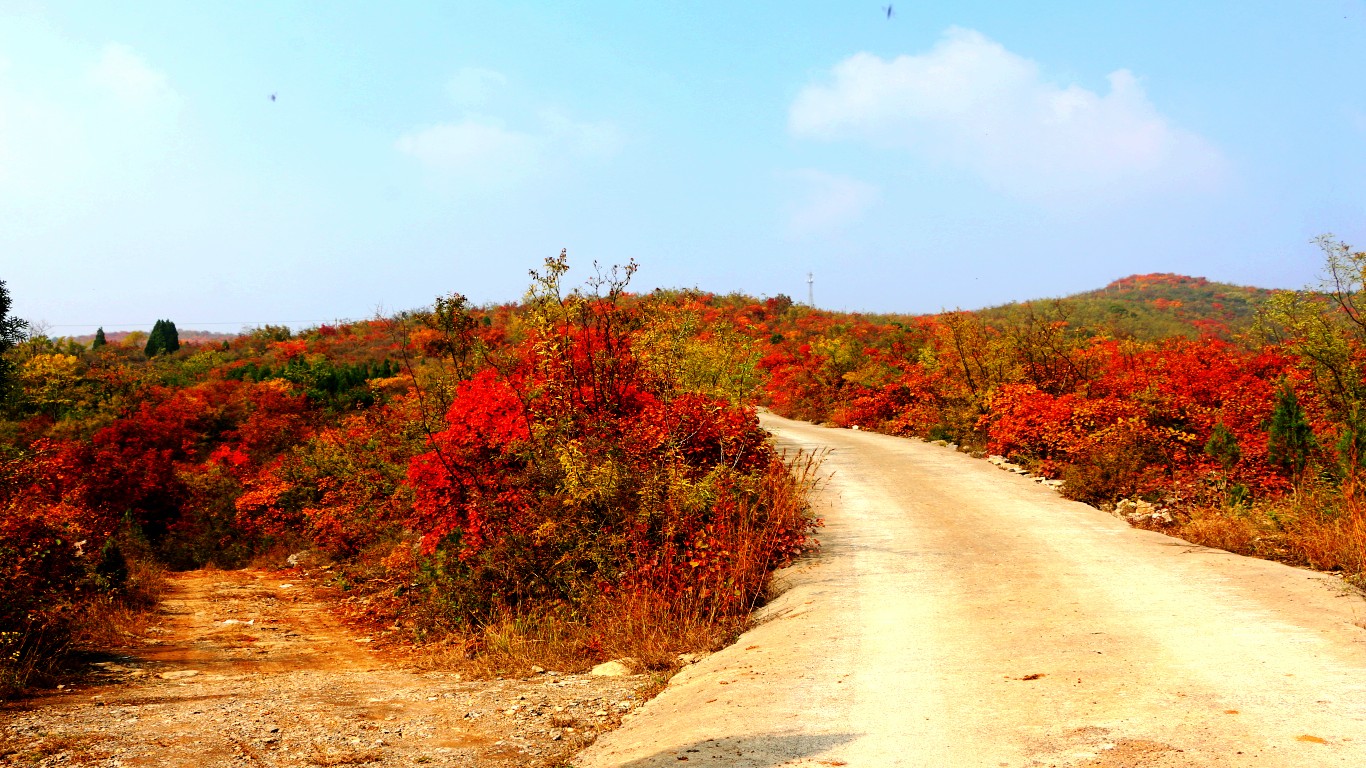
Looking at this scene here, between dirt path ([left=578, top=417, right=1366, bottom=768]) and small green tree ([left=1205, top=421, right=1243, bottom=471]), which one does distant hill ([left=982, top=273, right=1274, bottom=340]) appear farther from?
dirt path ([left=578, top=417, right=1366, bottom=768])

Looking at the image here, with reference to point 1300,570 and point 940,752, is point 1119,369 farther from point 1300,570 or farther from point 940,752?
point 940,752

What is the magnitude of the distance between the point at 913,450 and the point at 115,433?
19835 millimetres

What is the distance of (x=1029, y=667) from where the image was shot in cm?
582

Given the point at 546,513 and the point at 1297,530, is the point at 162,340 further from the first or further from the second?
the point at 1297,530

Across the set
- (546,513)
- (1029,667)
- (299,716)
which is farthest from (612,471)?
(1029,667)

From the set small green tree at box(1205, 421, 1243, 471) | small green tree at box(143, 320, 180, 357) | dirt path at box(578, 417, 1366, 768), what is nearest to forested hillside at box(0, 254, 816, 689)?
dirt path at box(578, 417, 1366, 768)

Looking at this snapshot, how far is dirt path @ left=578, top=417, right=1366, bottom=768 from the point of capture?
4488 mm

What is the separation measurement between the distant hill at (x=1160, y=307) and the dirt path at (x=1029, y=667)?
131 feet

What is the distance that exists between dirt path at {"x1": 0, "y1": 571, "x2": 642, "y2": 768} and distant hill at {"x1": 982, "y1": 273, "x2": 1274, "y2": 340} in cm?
4352

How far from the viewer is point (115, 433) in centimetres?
2225

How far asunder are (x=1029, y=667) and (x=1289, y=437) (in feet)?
31.0

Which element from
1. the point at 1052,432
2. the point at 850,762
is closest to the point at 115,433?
the point at 1052,432

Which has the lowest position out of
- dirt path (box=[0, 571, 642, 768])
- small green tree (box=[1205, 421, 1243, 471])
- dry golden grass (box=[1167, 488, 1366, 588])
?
dirt path (box=[0, 571, 642, 768])

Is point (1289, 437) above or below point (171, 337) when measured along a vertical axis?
below
